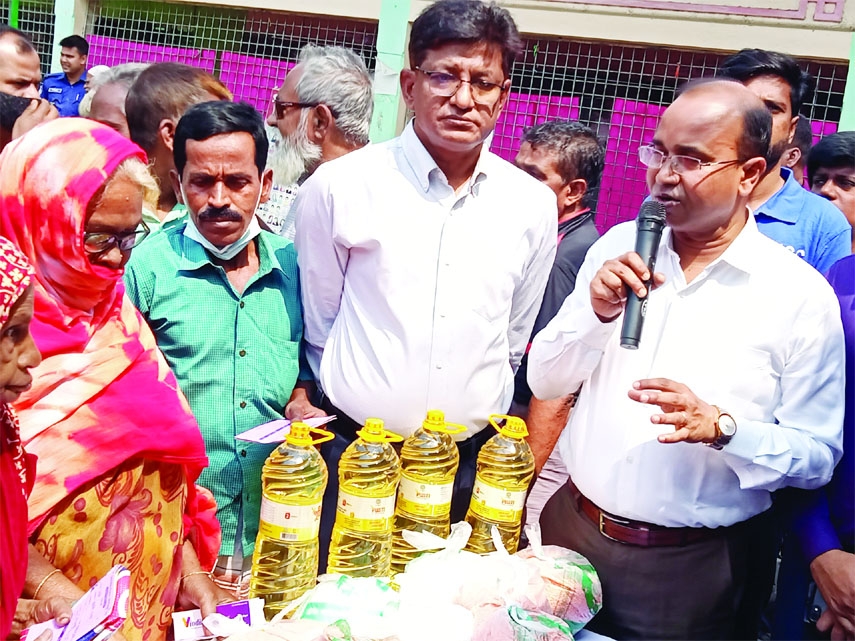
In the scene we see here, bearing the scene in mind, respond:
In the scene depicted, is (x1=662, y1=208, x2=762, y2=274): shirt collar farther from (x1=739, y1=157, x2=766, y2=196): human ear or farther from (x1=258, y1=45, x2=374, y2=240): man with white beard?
(x1=258, y1=45, x2=374, y2=240): man with white beard

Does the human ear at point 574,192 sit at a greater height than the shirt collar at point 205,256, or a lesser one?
greater

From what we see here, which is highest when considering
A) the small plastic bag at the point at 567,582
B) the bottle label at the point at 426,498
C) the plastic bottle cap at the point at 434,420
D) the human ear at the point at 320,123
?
the human ear at the point at 320,123

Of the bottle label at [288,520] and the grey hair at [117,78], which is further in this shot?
the grey hair at [117,78]

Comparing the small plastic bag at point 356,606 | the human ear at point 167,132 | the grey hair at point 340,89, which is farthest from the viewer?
the grey hair at point 340,89

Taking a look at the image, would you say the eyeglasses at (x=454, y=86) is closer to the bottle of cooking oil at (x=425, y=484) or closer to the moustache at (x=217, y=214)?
the moustache at (x=217, y=214)

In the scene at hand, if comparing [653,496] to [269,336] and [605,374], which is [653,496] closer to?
[605,374]

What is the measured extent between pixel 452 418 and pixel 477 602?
741 mm

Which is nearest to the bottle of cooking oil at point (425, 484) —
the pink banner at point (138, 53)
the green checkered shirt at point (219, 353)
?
the green checkered shirt at point (219, 353)

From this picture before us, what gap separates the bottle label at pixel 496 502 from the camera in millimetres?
2041

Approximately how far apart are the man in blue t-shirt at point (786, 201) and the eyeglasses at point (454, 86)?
1283mm

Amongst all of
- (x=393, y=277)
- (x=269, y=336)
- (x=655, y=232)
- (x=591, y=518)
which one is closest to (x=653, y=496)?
(x=591, y=518)

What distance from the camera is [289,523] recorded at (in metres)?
1.84

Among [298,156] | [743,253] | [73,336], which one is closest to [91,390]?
[73,336]

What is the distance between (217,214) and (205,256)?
13 cm
